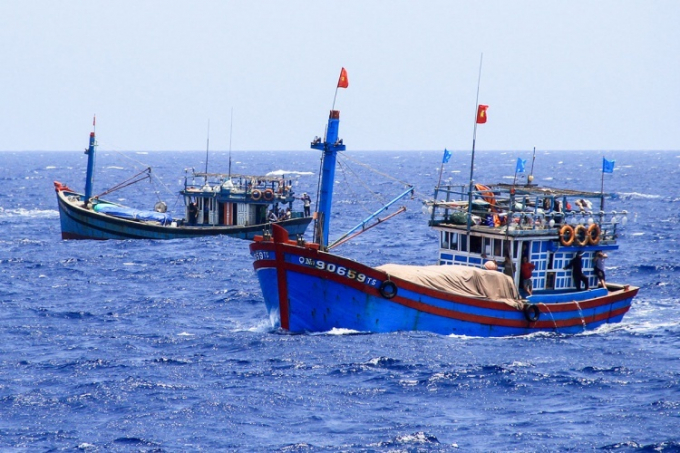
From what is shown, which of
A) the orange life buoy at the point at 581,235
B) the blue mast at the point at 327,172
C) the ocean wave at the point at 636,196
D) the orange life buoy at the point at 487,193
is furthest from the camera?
the ocean wave at the point at 636,196

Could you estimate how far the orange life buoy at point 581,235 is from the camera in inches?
1266

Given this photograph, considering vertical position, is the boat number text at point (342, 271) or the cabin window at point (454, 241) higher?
the cabin window at point (454, 241)

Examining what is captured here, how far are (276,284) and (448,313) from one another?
4.94 m

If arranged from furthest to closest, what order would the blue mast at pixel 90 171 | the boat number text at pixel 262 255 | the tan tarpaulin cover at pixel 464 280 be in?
the blue mast at pixel 90 171
the boat number text at pixel 262 255
the tan tarpaulin cover at pixel 464 280

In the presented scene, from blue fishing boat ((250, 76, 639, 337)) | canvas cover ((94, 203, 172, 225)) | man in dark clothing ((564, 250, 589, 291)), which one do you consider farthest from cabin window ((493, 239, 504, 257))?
canvas cover ((94, 203, 172, 225))

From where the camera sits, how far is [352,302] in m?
28.8

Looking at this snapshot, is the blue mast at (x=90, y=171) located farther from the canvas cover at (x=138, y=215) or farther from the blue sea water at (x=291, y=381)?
the blue sea water at (x=291, y=381)

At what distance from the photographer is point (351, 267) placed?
28.3m

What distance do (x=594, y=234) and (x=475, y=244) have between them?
150 inches

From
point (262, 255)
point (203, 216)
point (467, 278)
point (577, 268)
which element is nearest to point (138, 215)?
point (203, 216)

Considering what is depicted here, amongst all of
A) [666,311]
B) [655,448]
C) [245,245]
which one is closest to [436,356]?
[655,448]

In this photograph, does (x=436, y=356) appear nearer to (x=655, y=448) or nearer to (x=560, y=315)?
(x=560, y=315)

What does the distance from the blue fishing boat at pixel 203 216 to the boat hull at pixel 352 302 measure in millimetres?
27845
